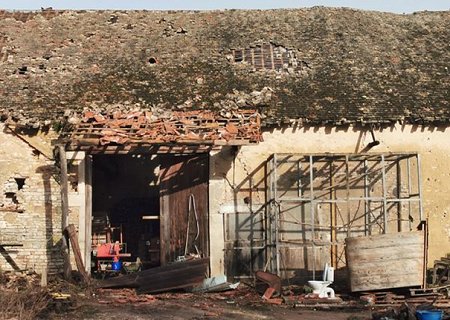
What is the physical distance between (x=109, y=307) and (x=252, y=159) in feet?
19.1

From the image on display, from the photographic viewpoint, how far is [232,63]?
20.4m

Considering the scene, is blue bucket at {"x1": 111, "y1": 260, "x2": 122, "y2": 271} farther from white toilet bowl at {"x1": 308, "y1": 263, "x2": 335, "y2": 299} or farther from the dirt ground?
white toilet bowl at {"x1": 308, "y1": 263, "x2": 335, "y2": 299}

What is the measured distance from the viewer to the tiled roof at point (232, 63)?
59.6 ft

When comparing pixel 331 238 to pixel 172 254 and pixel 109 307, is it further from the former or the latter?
pixel 109 307

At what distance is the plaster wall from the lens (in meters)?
17.5

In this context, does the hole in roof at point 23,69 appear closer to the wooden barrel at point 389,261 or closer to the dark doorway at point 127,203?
the dark doorway at point 127,203

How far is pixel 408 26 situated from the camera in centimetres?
2298

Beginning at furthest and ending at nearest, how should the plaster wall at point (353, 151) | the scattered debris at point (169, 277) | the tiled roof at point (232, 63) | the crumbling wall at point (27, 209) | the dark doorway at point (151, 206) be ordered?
the tiled roof at point (232, 63)
the dark doorway at point (151, 206)
the plaster wall at point (353, 151)
the crumbling wall at point (27, 209)
the scattered debris at point (169, 277)

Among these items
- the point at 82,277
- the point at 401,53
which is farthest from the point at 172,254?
the point at 401,53

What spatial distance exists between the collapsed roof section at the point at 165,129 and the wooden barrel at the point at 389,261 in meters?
3.88

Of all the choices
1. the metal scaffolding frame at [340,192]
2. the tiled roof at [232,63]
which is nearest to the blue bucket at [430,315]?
the metal scaffolding frame at [340,192]

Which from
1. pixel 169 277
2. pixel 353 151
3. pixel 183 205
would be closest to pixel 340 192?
pixel 353 151

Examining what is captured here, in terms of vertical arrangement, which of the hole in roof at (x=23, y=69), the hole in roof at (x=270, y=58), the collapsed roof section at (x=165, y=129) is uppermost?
the hole in roof at (x=270, y=58)

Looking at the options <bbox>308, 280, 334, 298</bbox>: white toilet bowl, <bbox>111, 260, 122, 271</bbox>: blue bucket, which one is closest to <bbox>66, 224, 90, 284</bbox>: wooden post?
<bbox>111, 260, 122, 271</bbox>: blue bucket
